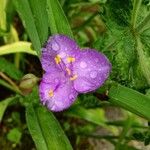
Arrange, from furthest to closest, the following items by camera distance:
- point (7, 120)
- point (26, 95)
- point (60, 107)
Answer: point (7, 120) < point (26, 95) < point (60, 107)

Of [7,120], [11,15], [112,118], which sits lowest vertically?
[112,118]

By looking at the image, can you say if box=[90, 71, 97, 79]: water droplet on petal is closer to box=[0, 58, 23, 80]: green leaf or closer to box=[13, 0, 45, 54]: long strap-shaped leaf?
box=[13, 0, 45, 54]: long strap-shaped leaf

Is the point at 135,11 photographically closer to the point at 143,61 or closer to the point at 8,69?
the point at 143,61

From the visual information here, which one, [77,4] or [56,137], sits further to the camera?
[77,4]

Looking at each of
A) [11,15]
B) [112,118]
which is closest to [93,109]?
[112,118]

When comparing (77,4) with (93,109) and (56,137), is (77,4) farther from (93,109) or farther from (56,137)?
(56,137)

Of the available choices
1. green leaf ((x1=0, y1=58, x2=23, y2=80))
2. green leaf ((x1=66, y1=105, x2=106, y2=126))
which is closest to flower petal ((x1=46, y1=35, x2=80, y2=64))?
green leaf ((x1=0, y1=58, x2=23, y2=80))

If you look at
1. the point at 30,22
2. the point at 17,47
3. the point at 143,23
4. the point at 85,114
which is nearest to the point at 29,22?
the point at 30,22
